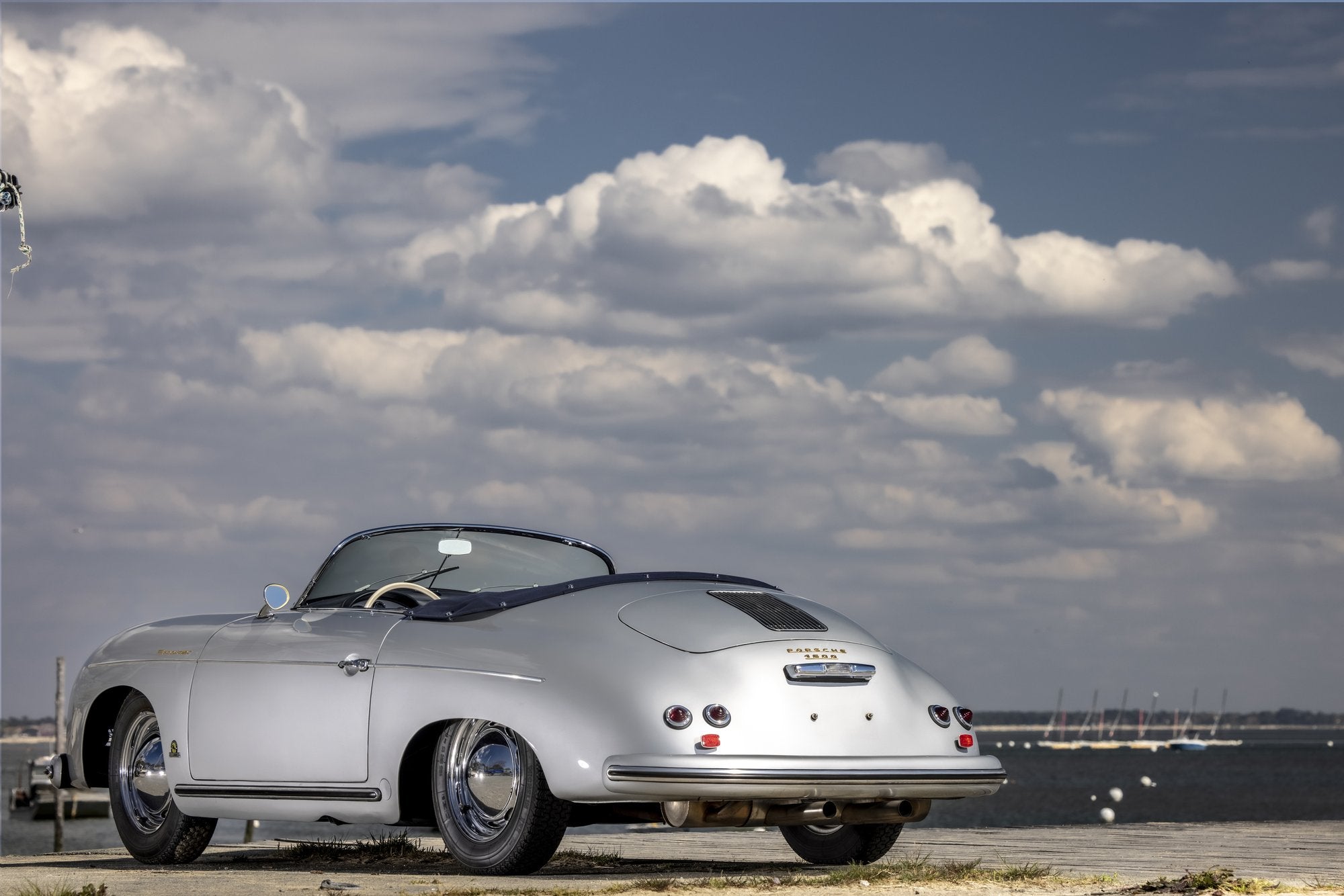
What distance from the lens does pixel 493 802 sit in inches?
288

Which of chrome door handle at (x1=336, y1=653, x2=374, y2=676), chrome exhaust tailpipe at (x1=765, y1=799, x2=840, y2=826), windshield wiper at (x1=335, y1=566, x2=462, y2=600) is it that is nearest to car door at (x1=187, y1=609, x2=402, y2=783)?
chrome door handle at (x1=336, y1=653, x2=374, y2=676)

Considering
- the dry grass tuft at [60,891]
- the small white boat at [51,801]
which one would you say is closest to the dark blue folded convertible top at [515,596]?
the dry grass tuft at [60,891]

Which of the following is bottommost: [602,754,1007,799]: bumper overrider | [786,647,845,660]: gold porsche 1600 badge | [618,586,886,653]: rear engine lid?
[602,754,1007,799]: bumper overrider

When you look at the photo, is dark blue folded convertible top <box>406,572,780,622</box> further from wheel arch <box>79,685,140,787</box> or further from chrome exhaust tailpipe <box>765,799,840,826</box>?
wheel arch <box>79,685,140,787</box>

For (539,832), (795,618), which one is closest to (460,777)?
(539,832)

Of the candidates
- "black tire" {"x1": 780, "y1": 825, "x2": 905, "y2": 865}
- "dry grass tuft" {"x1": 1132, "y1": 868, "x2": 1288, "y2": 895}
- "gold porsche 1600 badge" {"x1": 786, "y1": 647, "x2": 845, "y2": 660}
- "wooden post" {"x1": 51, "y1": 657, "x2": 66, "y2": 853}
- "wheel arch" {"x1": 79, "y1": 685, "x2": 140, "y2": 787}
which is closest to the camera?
"dry grass tuft" {"x1": 1132, "y1": 868, "x2": 1288, "y2": 895}

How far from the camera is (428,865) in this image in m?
8.23

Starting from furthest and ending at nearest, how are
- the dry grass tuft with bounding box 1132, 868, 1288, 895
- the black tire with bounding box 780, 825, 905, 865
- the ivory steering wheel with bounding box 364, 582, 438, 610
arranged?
1. the ivory steering wheel with bounding box 364, 582, 438, 610
2. the black tire with bounding box 780, 825, 905, 865
3. the dry grass tuft with bounding box 1132, 868, 1288, 895

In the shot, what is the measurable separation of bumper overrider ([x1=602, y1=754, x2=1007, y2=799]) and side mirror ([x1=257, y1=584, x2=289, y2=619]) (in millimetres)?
2624

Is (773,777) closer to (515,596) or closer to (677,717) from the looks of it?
(677,717)

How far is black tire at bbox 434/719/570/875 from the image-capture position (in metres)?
7.09

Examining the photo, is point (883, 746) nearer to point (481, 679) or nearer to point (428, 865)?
point (481, 679)

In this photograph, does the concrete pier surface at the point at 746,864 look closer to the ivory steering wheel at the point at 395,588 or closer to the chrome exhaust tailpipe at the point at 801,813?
the chrome exhaust tailpipe at the point at 801,813

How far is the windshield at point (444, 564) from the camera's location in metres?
8.80
